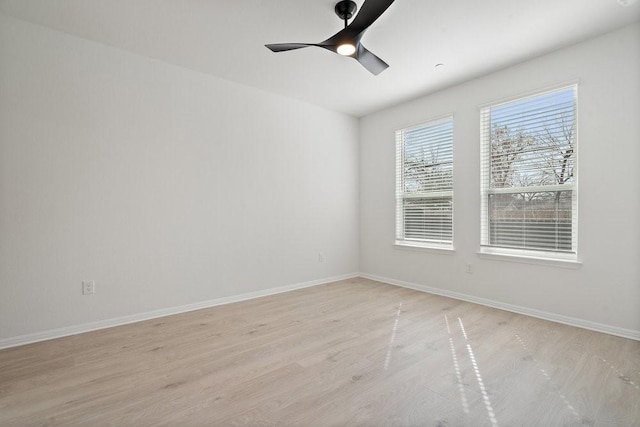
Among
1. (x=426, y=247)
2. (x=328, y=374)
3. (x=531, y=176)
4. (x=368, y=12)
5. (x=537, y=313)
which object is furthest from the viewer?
(x=426, y=247)

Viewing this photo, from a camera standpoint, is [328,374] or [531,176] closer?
[328,374]

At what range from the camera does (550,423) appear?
1612mm

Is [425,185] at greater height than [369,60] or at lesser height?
lesser

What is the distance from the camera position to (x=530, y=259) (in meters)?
3.28

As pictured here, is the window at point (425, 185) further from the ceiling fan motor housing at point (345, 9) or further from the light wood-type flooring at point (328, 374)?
the ceiling fan motor housing at point (345, 9)

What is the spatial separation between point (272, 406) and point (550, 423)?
1.48 metres

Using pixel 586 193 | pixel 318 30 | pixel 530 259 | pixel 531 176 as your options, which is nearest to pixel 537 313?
pixel 530 259

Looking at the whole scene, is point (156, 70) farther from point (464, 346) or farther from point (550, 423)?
point (550, 423)

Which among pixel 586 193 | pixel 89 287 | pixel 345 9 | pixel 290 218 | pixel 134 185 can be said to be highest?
pixel 345 9

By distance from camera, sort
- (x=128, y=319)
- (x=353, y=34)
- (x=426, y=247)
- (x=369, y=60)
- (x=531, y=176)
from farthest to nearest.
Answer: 1. (x=426, y=247)
2. (x=531, y=176)
3. (x=128, y=319)
4. (x=369, y=60)
5. (x=353, y=34)

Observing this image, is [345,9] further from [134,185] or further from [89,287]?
[89,287]

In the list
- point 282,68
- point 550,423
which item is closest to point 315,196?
point 282,68

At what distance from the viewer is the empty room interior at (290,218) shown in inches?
77.1

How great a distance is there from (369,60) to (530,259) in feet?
8.60
